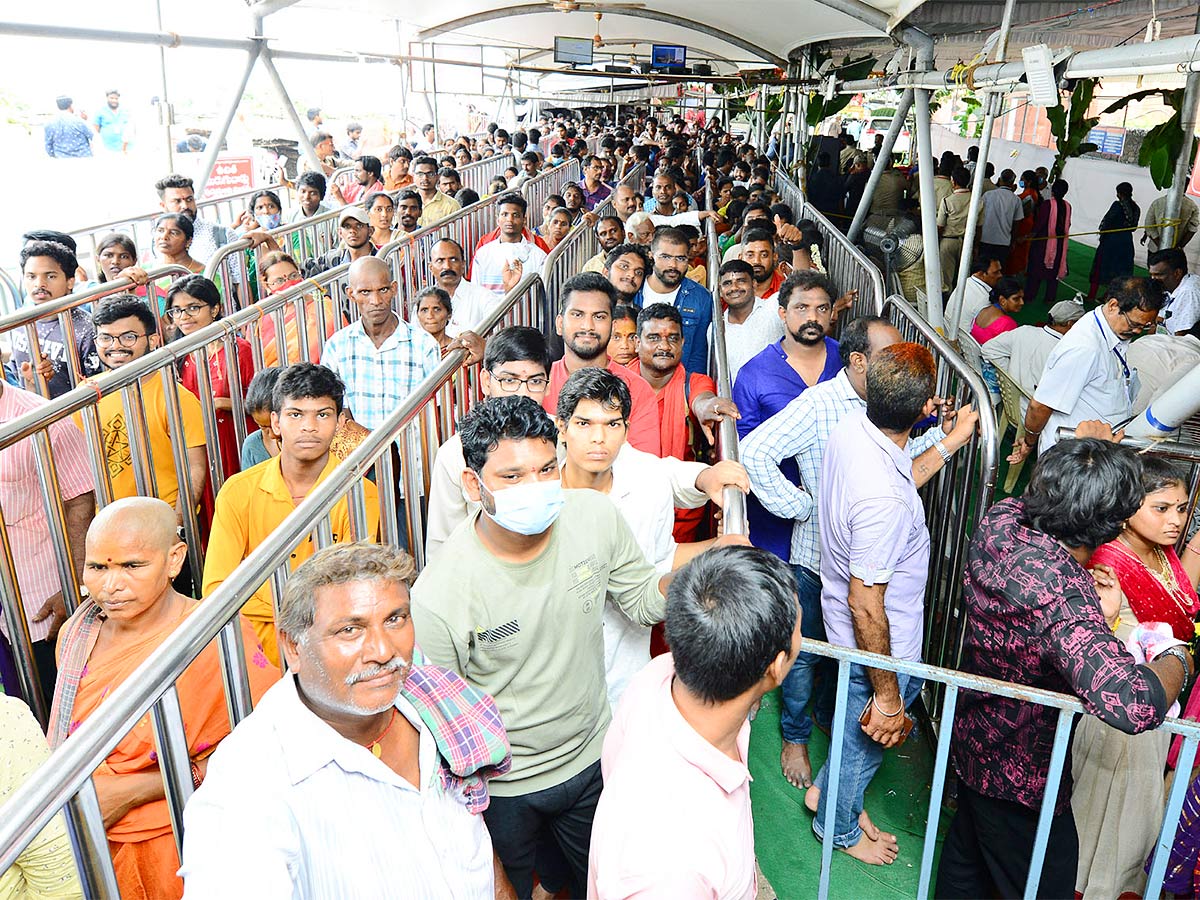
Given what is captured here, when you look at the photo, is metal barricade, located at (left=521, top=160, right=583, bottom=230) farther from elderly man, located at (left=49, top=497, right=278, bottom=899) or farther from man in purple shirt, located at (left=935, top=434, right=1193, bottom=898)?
man in purple shirt, located at (left=935, top=434, right=1193, bottom=898)

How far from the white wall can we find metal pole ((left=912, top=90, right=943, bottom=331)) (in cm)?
781

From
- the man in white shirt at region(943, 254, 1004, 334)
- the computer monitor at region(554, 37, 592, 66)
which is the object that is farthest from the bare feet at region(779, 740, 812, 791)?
the computer monitor at region(554, 37, 592, 66)

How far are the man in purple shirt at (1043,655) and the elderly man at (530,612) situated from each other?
3.38ft

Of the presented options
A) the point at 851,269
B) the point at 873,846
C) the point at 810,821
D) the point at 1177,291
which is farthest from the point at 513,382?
the point at 1177,291

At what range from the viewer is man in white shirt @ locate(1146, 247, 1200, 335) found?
695cm

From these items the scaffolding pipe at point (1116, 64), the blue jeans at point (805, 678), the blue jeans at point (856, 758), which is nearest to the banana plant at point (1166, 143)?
the scaffolding pipe at point (1116, 64)

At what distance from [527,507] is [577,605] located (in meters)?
0.31

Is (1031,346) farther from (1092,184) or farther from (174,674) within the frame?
(1092,184)

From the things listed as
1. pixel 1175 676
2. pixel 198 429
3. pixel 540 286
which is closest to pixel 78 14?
pixel 540 286

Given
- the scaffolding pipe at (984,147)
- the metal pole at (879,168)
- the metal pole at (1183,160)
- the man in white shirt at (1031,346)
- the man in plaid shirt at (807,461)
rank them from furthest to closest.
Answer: the metal pole at (879,168) → the metal pole at (1183,160) → the man in white shirt at (1031,346) → the scaffolding pipe at (984,147) → the man in plaid shirt at (807,461)

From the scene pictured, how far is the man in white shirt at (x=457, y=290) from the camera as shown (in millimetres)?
6246

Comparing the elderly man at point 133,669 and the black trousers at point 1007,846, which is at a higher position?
the elderly man at point 133,669

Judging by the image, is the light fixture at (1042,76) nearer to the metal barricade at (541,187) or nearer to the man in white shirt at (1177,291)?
the man in white shirt at (1177,291)

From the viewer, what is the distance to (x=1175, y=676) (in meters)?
2.48
